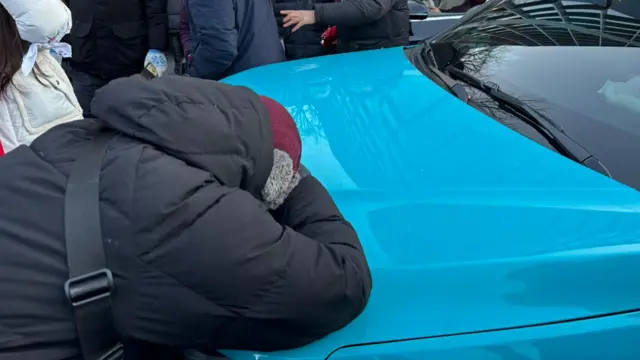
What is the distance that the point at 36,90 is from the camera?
2.15m

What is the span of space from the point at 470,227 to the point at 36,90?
1.59m

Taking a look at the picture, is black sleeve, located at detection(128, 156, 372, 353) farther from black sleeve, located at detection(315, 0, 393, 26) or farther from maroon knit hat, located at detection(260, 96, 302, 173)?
black sleeve, located at detection(315, 0, 393, 26)

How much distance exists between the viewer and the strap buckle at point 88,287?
1.00 metres

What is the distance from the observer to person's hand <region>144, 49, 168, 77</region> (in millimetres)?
3747

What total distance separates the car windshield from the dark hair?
1.51 m

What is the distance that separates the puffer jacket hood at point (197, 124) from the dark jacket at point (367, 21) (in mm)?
2437

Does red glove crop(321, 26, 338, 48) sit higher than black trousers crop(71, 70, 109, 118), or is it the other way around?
red glove crop(321, 26, 338, 48)

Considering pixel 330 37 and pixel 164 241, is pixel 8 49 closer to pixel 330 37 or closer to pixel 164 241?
pixel 164 241

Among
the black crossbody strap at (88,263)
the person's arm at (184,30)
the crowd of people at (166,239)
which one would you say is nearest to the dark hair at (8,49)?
the crowd of people at (166,239)

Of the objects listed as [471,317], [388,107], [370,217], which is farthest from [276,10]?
[471,317]

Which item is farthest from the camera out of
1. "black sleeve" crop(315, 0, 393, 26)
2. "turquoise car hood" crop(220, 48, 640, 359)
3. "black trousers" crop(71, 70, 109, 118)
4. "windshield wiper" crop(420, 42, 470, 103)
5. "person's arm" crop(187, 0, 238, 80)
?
"black trousers" crop(71, 70, 109, 118)

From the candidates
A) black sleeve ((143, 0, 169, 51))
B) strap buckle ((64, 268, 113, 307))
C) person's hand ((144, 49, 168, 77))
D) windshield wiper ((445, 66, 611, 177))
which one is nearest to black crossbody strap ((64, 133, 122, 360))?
strap buckle ((64, 268, 113, 307))

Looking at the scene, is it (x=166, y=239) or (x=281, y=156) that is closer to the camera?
Answer: (x=166, y=239)

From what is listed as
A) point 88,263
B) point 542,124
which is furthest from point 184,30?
point 88,263
